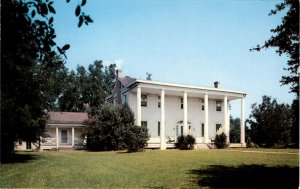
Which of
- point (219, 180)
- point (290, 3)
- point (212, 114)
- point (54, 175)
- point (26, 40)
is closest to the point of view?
point (26, 40)

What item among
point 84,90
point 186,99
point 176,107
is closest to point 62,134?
point 176,107

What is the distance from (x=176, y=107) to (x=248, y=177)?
2400cm

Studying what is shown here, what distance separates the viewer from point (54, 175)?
13.4m

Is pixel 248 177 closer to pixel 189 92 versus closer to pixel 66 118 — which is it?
pixel 189 92

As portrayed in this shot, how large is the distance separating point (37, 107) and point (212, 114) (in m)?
22.3

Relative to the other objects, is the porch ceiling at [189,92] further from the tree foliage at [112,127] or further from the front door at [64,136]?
the front door at [64,136]

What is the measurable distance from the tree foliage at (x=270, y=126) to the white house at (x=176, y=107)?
510 cm

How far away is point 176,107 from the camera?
1371 inches

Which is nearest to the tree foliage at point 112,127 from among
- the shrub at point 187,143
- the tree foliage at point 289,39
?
the shrub at point 187,143

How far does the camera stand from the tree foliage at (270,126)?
37062mm

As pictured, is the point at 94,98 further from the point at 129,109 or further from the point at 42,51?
the point at 42,51

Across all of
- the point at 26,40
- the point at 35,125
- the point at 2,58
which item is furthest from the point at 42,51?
the point at 35,125

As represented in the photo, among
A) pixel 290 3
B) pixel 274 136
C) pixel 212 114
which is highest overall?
pixel 290 3

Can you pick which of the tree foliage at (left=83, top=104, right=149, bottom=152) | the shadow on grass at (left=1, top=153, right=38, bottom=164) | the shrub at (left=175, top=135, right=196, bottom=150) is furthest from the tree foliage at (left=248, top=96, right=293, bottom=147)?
the shadow on grass at (left=1, top=153, right=38, bottom=164)
